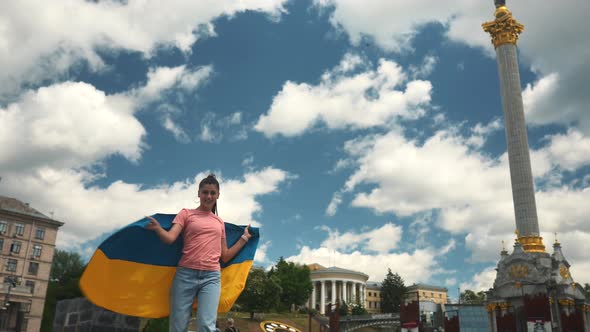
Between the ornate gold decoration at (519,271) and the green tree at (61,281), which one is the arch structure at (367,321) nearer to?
the ornate gold decoration at (519,271)

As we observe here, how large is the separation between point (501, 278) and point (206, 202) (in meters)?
39.1

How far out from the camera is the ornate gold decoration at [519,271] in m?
37.9

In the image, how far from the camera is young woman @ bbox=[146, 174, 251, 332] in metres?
5.35

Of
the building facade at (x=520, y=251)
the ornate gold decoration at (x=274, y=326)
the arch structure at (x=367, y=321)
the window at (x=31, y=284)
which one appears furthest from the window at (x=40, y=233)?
the building facade at (x=520, y=251)

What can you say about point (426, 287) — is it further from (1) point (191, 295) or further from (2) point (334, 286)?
(1) point (191, 295)

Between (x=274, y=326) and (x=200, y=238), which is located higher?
(x=200, y=238)

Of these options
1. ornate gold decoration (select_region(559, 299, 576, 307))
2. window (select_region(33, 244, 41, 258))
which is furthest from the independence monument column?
window (select_region(33, 244, 41, 258))

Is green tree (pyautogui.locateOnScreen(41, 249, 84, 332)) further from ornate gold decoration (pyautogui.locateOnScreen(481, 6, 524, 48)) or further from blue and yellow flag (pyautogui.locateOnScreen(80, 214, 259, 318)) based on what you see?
blue and yellow flag (pyautogui.locateOnScreen(80, 214, 259, 318))

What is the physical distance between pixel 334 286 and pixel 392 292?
553 inches

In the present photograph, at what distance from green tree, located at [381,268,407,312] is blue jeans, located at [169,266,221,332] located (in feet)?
298

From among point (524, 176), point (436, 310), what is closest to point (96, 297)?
point (524, 176)

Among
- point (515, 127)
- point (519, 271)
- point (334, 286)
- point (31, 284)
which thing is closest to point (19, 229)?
point (31, 284)

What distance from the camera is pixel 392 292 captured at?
92750mm

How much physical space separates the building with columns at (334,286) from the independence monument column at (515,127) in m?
65.3
